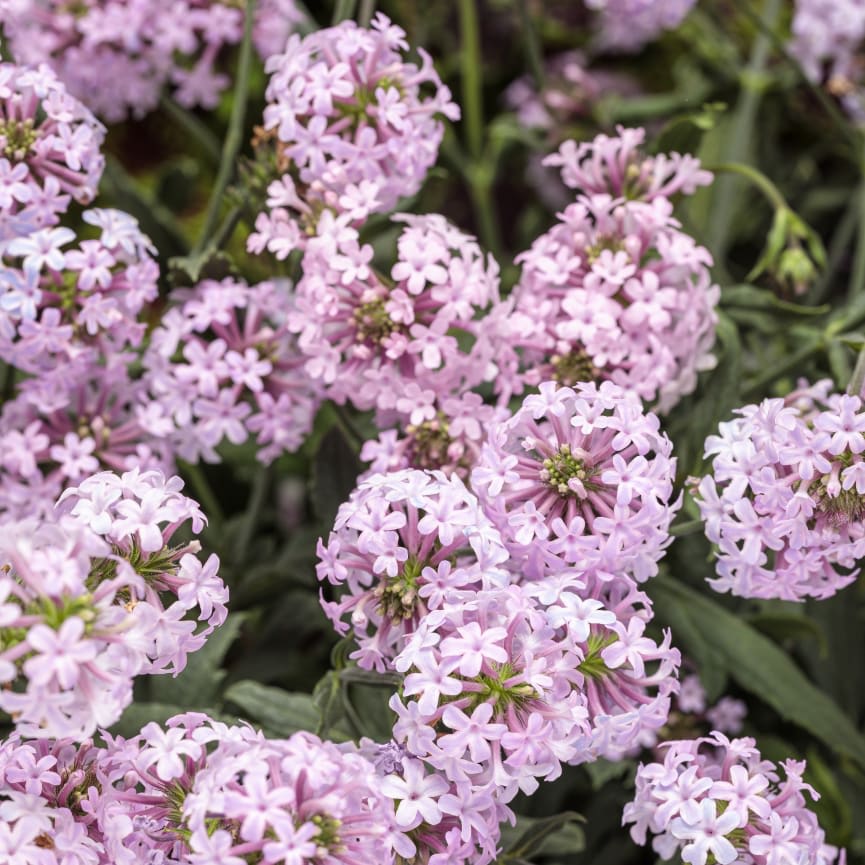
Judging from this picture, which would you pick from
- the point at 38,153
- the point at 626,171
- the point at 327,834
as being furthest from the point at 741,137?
the point at 327,834

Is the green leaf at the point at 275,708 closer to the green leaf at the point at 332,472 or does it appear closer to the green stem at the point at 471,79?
the green leaf at the point at 332,472

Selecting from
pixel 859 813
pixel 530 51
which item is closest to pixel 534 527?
pixel 859 813

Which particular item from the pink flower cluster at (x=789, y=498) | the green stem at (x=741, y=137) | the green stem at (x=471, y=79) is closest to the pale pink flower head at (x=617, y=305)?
the pink flower cluster at (x=789, y=498)

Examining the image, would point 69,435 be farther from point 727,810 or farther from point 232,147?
point 727,810

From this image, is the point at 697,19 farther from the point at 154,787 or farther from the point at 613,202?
the point at 154,787

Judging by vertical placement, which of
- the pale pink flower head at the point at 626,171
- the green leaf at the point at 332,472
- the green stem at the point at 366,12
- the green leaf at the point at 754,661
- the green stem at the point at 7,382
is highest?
the green stem at the point at 366,12

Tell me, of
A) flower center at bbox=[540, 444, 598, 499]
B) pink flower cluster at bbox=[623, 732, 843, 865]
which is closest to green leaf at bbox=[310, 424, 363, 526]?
flower center at bbox=[540, 444, 598, 499]

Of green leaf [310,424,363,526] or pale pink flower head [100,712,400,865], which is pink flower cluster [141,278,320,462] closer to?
green leaf [310,424,363,526]
